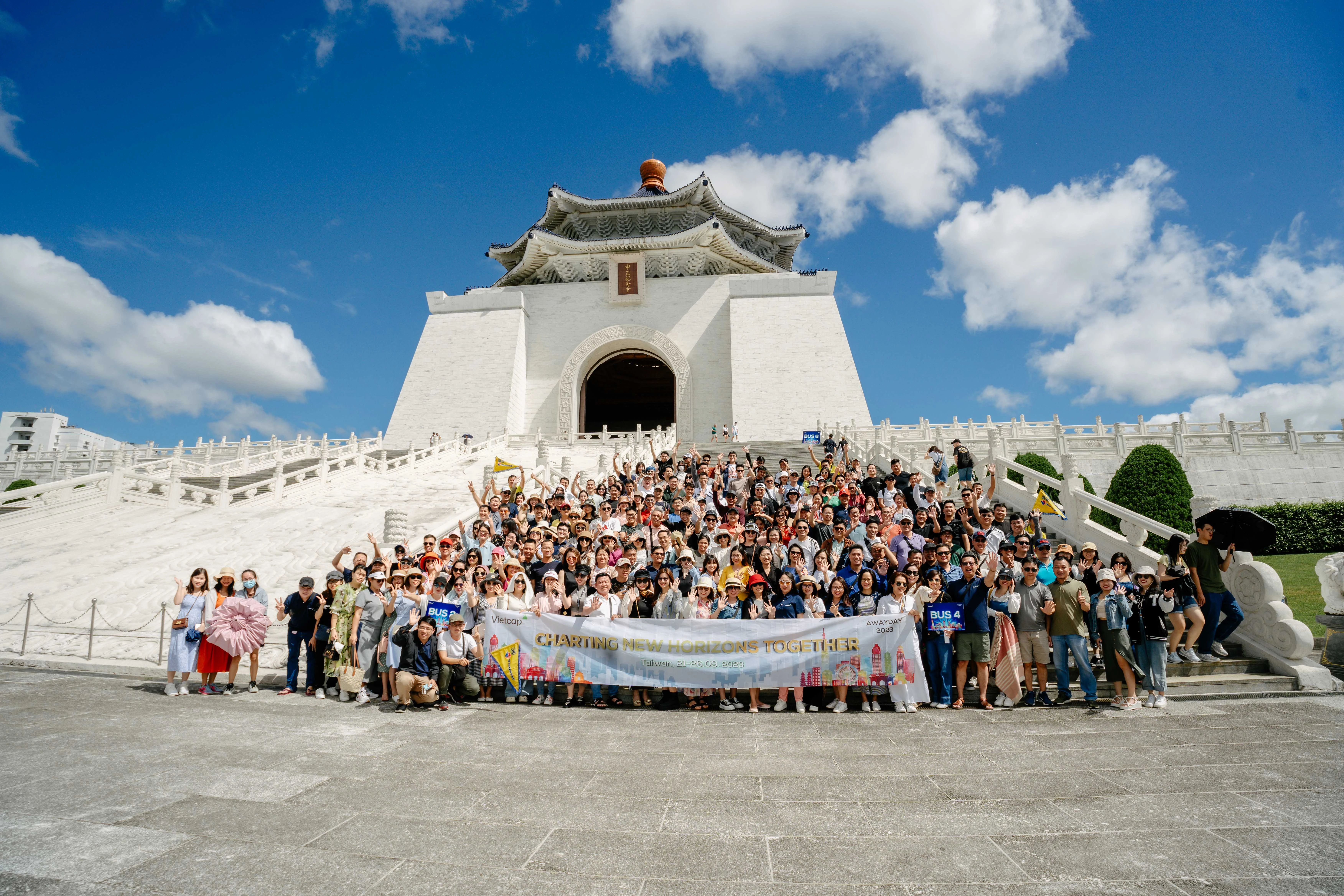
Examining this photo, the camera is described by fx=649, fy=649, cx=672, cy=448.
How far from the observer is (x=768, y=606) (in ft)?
20.5

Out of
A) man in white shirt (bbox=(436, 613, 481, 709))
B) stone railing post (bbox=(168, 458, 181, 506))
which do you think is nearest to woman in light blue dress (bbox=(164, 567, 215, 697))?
man in white shirt (bbox=(436, 613, 481, 709))

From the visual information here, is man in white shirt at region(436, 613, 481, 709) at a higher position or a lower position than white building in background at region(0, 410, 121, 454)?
lower

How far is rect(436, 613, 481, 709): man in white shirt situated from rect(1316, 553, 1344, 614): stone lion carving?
824 cm

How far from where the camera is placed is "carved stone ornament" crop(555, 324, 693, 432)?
103 feet

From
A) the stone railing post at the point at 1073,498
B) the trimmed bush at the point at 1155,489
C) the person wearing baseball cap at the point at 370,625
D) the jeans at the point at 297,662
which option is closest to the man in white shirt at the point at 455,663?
the person wearing baseball cap at the point at 370,625

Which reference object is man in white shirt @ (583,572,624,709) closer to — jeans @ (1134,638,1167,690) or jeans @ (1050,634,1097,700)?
jeans @ (1050,634,1097,700)

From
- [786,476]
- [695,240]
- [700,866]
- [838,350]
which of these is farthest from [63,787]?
[695,240]

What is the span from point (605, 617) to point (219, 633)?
3880mm

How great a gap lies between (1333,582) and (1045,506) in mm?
2890

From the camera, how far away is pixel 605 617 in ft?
20.5

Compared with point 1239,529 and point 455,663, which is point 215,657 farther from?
point 1239,529

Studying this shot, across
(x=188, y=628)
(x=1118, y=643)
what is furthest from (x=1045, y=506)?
(x=188, y=628)

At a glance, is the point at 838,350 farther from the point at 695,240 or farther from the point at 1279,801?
the point at 1279,801

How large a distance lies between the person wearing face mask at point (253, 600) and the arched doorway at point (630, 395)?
2853 cm
